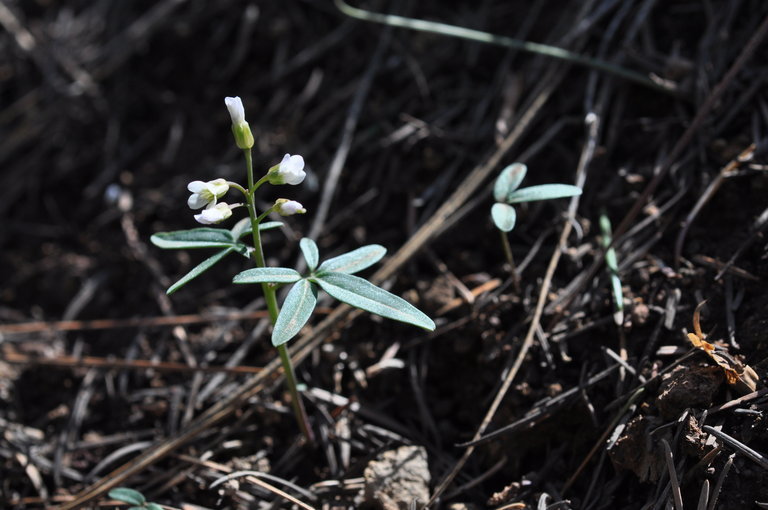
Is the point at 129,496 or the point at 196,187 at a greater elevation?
the point at 196,187

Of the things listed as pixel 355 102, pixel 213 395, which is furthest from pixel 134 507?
pixel 355 102

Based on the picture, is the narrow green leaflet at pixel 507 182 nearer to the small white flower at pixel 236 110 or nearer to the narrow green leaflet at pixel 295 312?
the narrow green leaflet at pixel 295 312

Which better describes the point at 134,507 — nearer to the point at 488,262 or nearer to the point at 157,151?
the point at 488,262

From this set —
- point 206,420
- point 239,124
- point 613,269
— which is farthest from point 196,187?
point 613,269

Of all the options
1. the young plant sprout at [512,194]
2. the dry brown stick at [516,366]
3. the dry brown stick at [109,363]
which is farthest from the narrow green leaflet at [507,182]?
the dry brown stick at [109,363]

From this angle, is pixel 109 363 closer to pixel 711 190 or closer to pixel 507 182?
pixel 507 182
